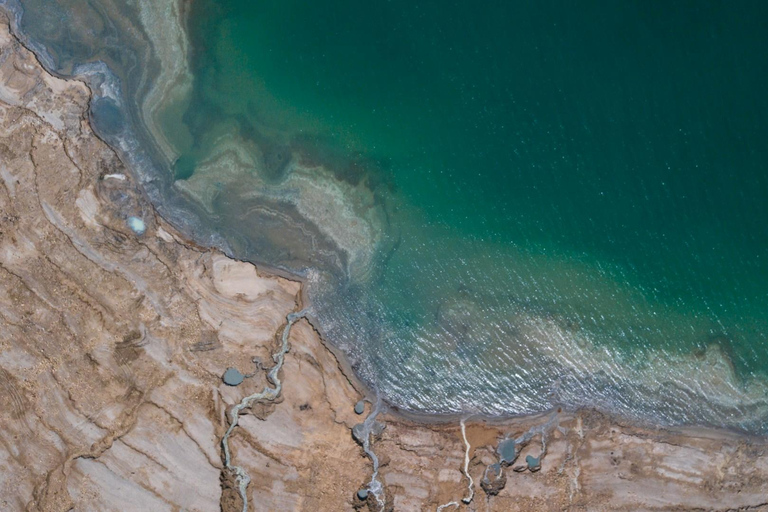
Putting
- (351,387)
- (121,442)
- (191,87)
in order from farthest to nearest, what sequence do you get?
1. (191,87)
2. (351,387)
3. (121,442)

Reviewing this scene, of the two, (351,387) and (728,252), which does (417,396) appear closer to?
(351,387)

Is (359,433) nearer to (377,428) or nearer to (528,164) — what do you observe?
(377,428)

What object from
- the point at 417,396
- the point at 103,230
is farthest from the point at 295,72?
the point at 417,396

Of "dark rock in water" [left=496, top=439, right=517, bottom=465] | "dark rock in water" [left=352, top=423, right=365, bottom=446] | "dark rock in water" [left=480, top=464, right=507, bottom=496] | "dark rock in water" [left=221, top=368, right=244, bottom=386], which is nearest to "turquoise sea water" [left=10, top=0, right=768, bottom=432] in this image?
"dark rock in water" [left=496, top=439, right=517, bottom=465]

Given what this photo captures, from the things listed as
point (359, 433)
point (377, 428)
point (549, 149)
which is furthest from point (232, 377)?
point (549, 149)

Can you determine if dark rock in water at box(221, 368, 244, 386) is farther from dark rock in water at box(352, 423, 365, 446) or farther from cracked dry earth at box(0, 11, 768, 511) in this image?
dark rock in water at box(352, 423, 365, 446)

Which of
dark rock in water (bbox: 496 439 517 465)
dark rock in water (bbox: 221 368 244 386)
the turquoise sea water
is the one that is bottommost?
dark rock in water (bbox: 221 368 244 386)
